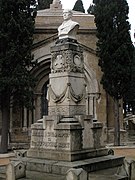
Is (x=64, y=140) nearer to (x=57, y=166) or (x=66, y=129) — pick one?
(x=66, y=129)

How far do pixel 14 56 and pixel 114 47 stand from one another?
7230mm

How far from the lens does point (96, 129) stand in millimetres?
10875

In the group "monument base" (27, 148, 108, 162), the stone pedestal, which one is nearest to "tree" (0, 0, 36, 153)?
the stone pedestal

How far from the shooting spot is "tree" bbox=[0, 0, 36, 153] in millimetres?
19344

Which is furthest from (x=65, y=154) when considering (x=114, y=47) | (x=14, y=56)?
(x=114, y=47)

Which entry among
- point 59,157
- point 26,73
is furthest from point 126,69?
point 59,157

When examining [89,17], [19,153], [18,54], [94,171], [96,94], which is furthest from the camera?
[89,17]

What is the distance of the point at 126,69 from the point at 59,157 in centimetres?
1384

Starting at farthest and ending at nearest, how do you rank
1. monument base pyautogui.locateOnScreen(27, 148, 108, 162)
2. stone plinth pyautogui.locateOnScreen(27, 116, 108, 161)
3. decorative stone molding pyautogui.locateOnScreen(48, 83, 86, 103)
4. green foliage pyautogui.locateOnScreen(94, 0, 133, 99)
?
1. green foliage pyautogui.locateOnScreen(94, 0, 133, 99)
2. decorative stone molding pyautogui.locateOnScreen(48, 83, 86, 103)
3. stone plinth pyautogui.locateOnScreen(27, 116, 108, 161)
4. monument base pyautogui.locateOnScreen(27, 148, 108, 162)

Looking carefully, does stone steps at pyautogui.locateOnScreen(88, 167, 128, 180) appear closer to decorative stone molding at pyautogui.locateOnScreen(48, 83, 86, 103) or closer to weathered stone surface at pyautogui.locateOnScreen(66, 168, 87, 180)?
weathered stone surface at pyautogui.locateOnScreen(66, 168, 87, 180)

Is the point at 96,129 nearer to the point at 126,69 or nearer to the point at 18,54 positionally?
the point at 18,54

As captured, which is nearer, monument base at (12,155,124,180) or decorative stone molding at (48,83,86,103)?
monument base at (12,155,124,180)

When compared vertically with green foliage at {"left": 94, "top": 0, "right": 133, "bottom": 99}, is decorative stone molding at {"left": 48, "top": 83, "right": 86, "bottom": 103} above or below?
below

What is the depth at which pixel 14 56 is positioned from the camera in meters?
19.5
